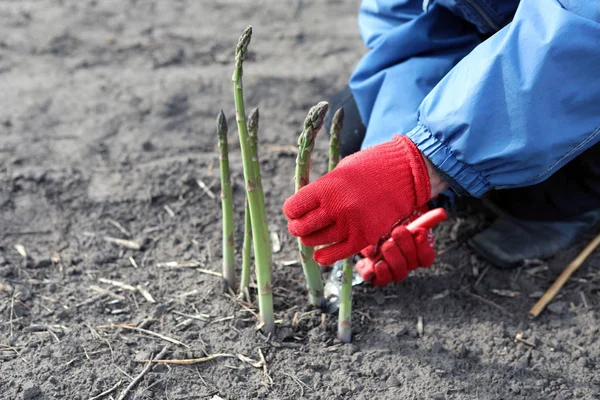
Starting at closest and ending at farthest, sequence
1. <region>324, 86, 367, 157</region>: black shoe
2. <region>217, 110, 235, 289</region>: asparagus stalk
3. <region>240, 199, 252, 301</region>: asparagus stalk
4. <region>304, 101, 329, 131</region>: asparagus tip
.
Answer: <region>304, 101, 329, 131</region>: asparagus tip < <region>217, 110, 235, 289</region>: asparagus stalk < <region>240, 199, 252, 301</region>: asparagus stalk < <region>324, 86, 367, 157</region>: black shoe

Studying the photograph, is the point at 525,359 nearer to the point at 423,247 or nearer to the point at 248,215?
the point at 423,247

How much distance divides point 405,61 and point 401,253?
559mm

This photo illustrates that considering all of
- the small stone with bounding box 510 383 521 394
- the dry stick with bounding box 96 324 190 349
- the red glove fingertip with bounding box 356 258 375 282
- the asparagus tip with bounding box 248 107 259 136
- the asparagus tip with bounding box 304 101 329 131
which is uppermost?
Answer: the asparagus tip with bounding box 304 101 329 131

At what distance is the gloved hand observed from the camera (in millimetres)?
1805

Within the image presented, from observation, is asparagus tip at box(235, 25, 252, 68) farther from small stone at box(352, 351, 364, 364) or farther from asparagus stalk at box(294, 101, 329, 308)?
small stone at box(352, 351, 364, 364)

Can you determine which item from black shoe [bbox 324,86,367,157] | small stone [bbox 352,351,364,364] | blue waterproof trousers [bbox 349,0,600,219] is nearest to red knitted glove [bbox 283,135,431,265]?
blue waterproof trousers [bbox 349,0,600,219]

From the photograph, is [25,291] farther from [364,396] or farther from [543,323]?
[543,323]

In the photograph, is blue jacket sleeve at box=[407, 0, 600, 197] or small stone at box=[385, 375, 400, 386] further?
small stone at box=[385, 375, 400, 386]

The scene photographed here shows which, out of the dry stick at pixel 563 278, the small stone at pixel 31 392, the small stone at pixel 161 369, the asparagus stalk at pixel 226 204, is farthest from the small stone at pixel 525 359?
the small stone at pixel 31 392


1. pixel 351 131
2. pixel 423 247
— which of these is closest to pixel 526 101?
pixel 423 247

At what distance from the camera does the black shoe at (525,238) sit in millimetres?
2051

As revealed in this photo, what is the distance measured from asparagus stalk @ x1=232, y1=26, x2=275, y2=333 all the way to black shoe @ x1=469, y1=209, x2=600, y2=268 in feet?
2.34

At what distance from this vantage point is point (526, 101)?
4.75 ft

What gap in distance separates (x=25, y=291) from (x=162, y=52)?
1.52 m
